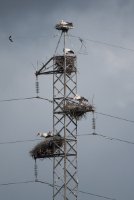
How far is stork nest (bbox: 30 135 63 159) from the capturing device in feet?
182

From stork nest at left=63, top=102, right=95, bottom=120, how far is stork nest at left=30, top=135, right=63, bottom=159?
1.50 meters

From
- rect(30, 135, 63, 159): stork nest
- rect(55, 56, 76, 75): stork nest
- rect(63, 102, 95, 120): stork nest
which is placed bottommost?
rect(30, 135, 63, 159): stork nest

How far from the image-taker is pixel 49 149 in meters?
56.8

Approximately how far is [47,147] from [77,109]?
10.5 ft

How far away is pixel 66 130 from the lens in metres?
54.3

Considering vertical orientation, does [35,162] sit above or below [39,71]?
below

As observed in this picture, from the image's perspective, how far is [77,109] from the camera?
55.2 m

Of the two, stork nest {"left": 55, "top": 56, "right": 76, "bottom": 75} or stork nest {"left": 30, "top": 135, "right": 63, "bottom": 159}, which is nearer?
stork nest {"left": 55, "top": 56, "right": 76, "bottom": 75}

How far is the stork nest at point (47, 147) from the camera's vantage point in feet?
182

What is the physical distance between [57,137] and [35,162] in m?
2.83

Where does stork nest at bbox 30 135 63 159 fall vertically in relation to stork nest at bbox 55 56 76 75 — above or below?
below

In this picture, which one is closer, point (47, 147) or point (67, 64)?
point (67, 64)

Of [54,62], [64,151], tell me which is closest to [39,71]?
[54,62]

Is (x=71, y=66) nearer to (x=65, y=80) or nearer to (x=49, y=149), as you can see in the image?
(x=65, y=80)
